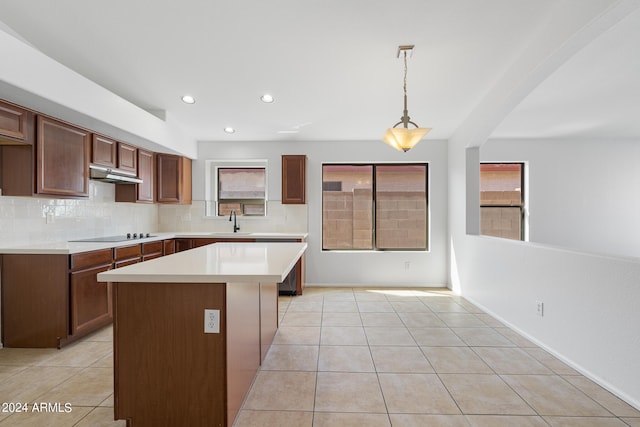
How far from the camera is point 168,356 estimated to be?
1.63 meters

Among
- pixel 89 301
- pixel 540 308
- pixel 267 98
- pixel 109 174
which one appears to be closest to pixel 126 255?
pixel 89 301

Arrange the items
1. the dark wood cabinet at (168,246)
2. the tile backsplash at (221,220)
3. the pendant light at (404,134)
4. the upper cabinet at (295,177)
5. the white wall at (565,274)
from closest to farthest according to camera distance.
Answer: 1. the white wall at (565,274)
2. the pendant light at (404,134)
3. the dark wood cabinet at (168,246)
4. the upper cabinet at (295,177)
5. the tile backsplash at (221,220)

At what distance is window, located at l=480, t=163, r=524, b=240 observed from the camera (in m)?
5.06

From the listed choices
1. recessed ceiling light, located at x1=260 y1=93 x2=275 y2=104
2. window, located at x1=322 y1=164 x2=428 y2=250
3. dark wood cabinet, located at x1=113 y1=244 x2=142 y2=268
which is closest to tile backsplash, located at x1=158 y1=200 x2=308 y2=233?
window, located at x1=322 y1=164 x2=428 y2=250

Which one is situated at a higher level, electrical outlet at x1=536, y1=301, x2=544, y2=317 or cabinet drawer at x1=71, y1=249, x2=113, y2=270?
cabinet drawer at x1=71, y1=249, x2=113, y2=270

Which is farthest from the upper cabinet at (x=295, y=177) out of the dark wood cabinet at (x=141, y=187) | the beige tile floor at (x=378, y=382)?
the beige tile floor at (x=378, y=382)

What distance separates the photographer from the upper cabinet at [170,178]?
4.63m

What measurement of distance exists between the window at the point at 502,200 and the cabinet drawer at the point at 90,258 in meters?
5.10

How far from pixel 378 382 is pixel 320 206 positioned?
320cm

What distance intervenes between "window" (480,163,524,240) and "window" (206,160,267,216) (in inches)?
140

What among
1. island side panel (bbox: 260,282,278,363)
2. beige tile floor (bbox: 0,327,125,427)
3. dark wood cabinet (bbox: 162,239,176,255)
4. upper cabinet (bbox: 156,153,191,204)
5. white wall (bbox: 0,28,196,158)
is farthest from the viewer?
upper cabinet (bbox: 156,153,191,204)

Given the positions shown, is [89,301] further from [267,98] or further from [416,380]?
[416,380]

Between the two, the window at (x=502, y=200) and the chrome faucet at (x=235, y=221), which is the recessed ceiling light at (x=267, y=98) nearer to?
the chrome faucet at (x=235, y=221)

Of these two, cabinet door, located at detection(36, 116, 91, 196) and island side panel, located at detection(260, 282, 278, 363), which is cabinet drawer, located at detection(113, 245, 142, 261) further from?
island side panel, located at detection(260, 282, 278, 363)
